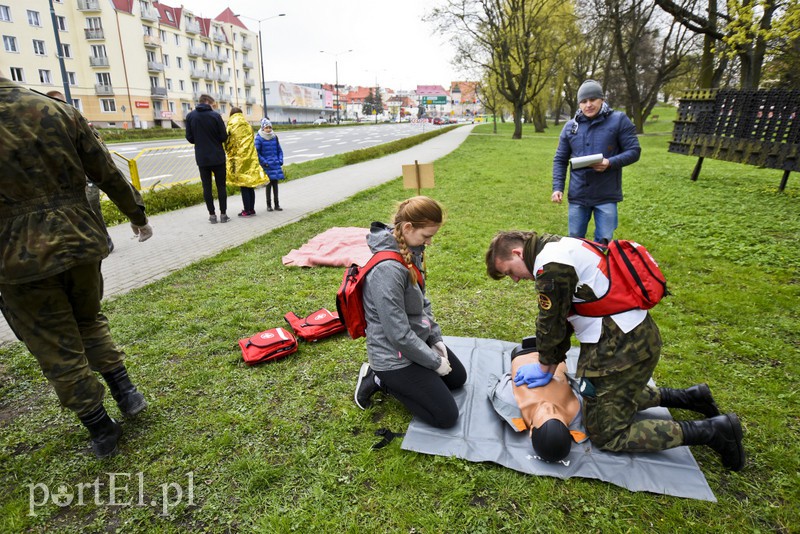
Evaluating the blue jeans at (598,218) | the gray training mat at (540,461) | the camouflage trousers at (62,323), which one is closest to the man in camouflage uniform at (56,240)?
the camouflage trousers at (62,323)

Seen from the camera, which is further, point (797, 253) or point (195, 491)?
point (797, 253)

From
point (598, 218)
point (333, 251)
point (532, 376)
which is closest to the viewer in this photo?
point (532, 376)

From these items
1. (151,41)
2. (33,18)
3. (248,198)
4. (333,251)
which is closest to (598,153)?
(333,251)

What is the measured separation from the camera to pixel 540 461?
8.37 ft

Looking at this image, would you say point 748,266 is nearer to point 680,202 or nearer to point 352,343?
point 680,202

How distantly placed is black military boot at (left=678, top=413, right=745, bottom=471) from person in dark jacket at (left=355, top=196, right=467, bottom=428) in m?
1.31

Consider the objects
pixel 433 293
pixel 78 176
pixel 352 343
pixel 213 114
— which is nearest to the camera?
pixel 78 176

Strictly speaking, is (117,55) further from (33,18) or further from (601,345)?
(601,345)

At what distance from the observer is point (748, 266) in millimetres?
5492

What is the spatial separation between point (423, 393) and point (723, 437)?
1.64m

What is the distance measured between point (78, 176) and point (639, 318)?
3081mm

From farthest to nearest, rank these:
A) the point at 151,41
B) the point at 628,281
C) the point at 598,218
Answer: the point at 151,41
the point at 598,218
the point at 628,281

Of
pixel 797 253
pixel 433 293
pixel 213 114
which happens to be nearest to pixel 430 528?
pixel 433 293

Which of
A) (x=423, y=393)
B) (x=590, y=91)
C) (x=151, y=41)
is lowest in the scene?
(x=423, y=393)
